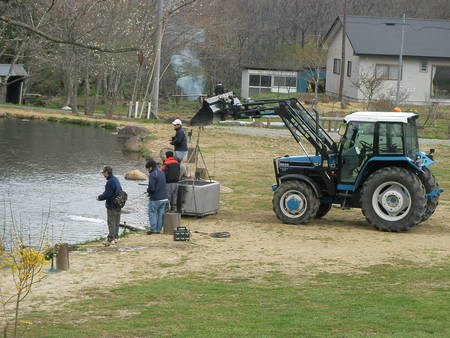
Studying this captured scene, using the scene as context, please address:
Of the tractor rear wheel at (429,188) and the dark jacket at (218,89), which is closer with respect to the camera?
the tractor rear wheel at (429,188)

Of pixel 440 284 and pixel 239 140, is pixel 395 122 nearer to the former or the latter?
pixel 440 284

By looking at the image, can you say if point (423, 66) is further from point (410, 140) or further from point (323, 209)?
point (410, 140)

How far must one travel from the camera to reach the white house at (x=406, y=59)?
60125 mm

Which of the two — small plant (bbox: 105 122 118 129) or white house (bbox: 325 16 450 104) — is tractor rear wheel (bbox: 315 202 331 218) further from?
white house (bbox: 325 16 450 104)

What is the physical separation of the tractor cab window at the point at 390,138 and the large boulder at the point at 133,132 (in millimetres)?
22629

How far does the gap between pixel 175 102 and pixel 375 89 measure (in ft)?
49.9

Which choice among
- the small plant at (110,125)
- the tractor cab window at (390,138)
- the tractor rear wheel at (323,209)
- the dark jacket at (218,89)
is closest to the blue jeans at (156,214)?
the dark jacket at (218,89)

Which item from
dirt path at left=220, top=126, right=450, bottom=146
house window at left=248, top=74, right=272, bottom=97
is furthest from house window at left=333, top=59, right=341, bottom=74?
dirt path at left=220, top=126, right=450, bottom=146

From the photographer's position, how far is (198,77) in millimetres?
69750

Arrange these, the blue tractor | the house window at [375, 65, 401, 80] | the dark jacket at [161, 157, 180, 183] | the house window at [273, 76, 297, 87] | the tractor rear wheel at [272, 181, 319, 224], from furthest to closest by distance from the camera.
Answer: the house window at [273, 76, 297, 87]
the house window at [375, 65, 401, 80]
the dark jacket at [161, 157, 180, 183]
the tractor rear wheel at [272, 181, 319, 224]
the blue tractor

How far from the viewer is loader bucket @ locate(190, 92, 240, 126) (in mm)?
19594

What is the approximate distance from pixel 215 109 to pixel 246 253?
4.41m

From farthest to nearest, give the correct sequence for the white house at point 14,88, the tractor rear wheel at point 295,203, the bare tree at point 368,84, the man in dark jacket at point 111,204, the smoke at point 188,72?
the smoke at point 188,72 < the bare tree at point 368,84 < the white house at point 14,88 < the tractor rear wheel at point 295,203 < the man in dark jacket at point 111,204

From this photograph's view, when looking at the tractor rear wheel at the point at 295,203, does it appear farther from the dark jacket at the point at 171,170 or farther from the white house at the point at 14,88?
the white house at the point at 14,88
